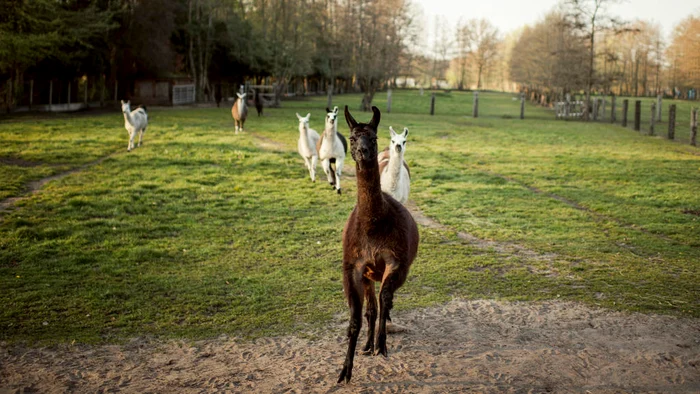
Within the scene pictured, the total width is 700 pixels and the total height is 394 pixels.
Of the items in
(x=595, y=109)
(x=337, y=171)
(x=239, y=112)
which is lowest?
(x=337, y=171)

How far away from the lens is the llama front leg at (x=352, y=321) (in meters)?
4.88

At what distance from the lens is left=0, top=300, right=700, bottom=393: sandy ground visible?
5008 mm

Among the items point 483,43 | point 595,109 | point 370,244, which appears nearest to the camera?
point 370,244

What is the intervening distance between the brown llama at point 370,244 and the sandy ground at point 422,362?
56 cm

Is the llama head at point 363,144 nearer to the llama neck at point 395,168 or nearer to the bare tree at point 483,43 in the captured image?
the llama neck at point 395,168

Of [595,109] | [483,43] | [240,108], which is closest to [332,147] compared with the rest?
[240,108]

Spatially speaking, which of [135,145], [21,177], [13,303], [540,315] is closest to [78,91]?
[135,145]

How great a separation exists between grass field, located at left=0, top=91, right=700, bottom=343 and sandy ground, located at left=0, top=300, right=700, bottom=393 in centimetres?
44

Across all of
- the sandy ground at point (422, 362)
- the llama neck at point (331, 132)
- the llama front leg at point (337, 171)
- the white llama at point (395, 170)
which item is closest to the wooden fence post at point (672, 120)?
the llama front leg at point (337, 171)

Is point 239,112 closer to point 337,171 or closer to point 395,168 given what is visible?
point 337,171

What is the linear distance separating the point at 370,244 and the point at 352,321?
648 mm

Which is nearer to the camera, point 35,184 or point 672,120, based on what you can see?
point 35,184

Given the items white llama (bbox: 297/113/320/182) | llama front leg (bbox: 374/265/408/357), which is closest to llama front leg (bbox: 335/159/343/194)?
white llama (bbox: 297/113/320/182)

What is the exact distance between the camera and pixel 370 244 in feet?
16.5
